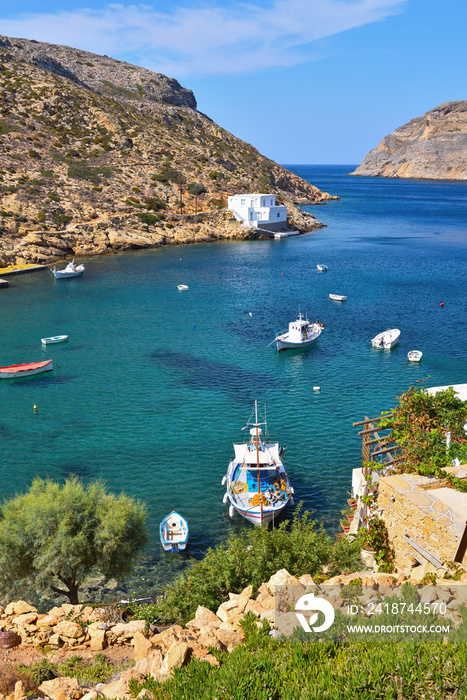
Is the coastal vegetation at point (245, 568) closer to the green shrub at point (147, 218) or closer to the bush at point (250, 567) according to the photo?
the bush at point (250, 567)

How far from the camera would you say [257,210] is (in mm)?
109688

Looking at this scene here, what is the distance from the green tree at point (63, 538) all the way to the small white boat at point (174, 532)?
3915 mm

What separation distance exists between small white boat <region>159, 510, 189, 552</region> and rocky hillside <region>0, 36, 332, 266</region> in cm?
6766

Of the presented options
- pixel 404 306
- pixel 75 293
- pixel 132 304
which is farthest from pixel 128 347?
pixel 404 306

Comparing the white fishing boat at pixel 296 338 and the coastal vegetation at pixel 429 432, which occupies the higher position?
the coastal vegetation at pixel 429 432

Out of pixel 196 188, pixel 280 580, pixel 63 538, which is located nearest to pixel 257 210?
pixel 196 188

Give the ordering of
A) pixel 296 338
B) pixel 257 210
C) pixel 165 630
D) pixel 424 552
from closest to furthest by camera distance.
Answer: pixel 165 630, pixel 424 552, pixel 296 338, pixel 257 210

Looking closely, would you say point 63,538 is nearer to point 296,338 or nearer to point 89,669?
point 89,669

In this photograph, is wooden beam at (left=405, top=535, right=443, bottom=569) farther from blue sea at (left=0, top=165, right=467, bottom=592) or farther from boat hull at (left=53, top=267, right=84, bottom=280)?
boat hull at (left=53, top=267, right=84, bottom=280)

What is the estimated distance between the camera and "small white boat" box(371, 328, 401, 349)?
150 feet

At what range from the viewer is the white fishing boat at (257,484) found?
78.1ft

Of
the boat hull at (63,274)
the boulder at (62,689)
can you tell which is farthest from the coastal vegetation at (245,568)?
the boat hull at (63,274)

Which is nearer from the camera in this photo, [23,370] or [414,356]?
[23,370]

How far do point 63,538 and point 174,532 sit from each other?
6.80m
